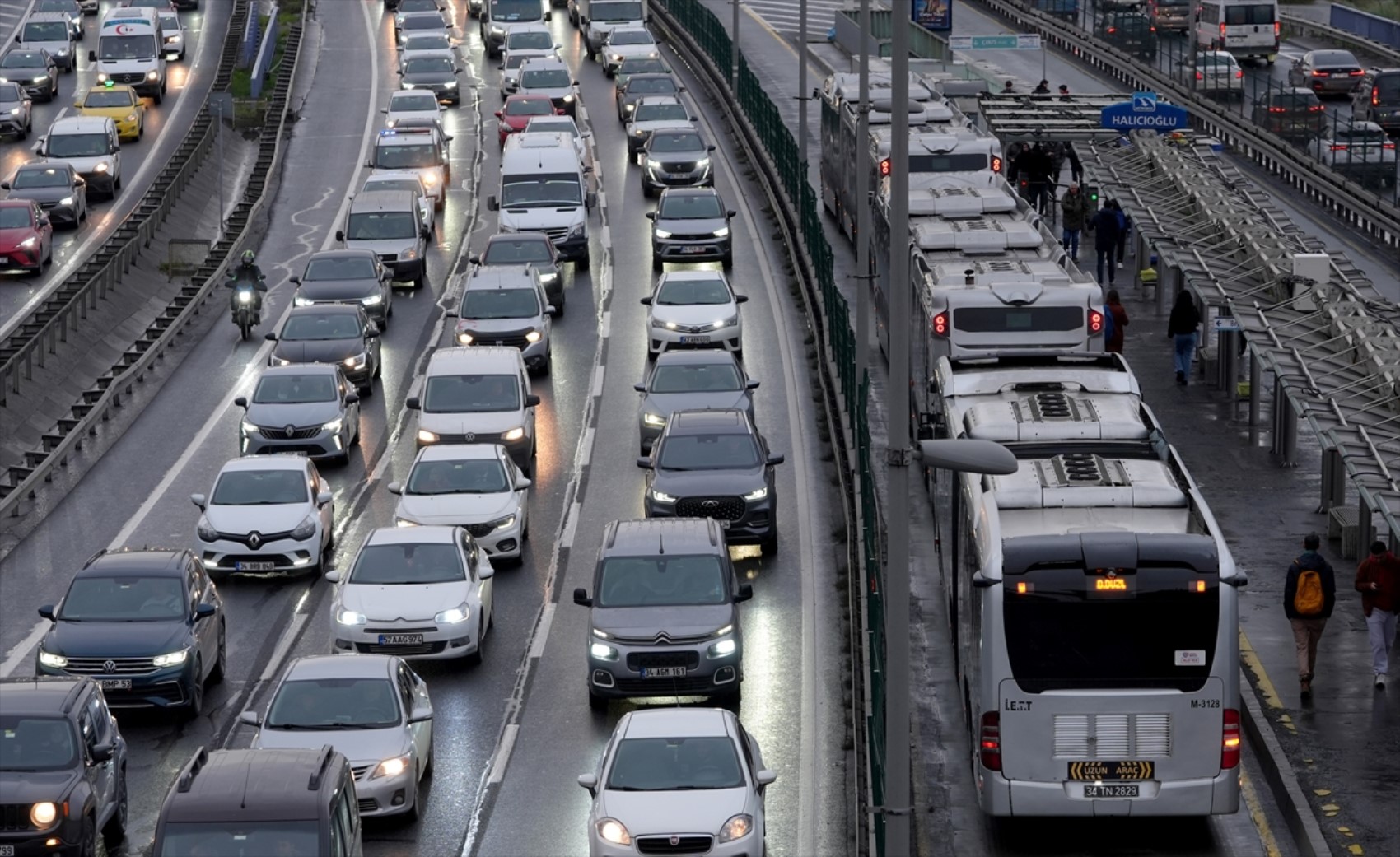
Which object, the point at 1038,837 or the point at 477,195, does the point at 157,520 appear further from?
the point at 477,195

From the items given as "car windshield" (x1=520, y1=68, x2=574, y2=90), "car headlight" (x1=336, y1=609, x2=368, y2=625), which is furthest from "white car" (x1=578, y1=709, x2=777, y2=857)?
"car windshield" (x1=520, y1=68, x2=574, y2=90)

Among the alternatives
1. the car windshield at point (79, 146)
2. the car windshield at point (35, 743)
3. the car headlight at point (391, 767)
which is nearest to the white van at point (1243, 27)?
the car windshield at point (79, 146)

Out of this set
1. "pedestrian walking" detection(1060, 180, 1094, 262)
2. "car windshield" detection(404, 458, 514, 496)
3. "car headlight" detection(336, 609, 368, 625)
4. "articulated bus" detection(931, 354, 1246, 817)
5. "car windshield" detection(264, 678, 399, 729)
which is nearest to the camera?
"articulated bus" detection(931, 354, 1246, 817)

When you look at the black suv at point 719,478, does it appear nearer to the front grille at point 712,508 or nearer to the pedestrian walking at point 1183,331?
the front grille at point 712,508

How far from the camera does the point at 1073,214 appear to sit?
160 feet

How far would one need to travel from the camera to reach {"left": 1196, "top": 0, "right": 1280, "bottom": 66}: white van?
85.5m

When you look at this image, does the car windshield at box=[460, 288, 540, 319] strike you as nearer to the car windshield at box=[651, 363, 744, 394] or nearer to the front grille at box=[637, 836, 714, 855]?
the car windshield at box=[651, 363, 744, 394]

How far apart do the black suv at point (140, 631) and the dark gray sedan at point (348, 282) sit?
17.8 m

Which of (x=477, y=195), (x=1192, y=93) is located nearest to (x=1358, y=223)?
(x=1192, y=93)

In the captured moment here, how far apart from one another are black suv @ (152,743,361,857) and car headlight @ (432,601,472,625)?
7.78 meters

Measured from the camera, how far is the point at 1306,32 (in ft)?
314

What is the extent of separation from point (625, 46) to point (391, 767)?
54.2m

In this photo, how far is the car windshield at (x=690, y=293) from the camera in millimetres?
41375

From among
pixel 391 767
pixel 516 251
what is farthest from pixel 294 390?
pixel 391 767
